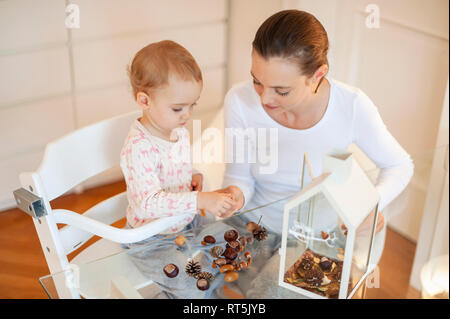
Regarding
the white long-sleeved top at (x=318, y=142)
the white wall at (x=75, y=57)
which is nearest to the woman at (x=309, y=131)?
the white long-sleeved top at (x=318, y=142)

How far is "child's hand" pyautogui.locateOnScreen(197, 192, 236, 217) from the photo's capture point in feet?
3.05

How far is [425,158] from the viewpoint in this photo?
120 cm

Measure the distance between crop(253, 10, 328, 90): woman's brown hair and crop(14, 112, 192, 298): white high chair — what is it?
309mm

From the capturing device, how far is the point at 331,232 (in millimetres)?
829

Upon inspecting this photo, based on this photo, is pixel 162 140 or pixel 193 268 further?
pixel 162 140

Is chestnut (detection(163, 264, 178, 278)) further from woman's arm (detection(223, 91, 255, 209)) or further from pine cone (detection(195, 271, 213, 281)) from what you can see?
woman's arm (detection(223, 91, 255, 209))

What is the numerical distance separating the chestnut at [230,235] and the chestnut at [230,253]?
0.09 feet

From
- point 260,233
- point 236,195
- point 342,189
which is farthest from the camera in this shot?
point 236,195

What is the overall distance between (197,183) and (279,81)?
262mm

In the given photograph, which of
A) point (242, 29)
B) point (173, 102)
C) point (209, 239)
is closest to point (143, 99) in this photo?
point (173, 102)

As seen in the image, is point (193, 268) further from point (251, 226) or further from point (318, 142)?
point (318, 142)

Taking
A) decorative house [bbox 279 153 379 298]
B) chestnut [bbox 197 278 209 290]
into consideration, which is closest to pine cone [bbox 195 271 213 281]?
chestnut [bbox 197 278 209 290]

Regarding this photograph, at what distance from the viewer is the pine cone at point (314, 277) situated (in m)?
0.80
